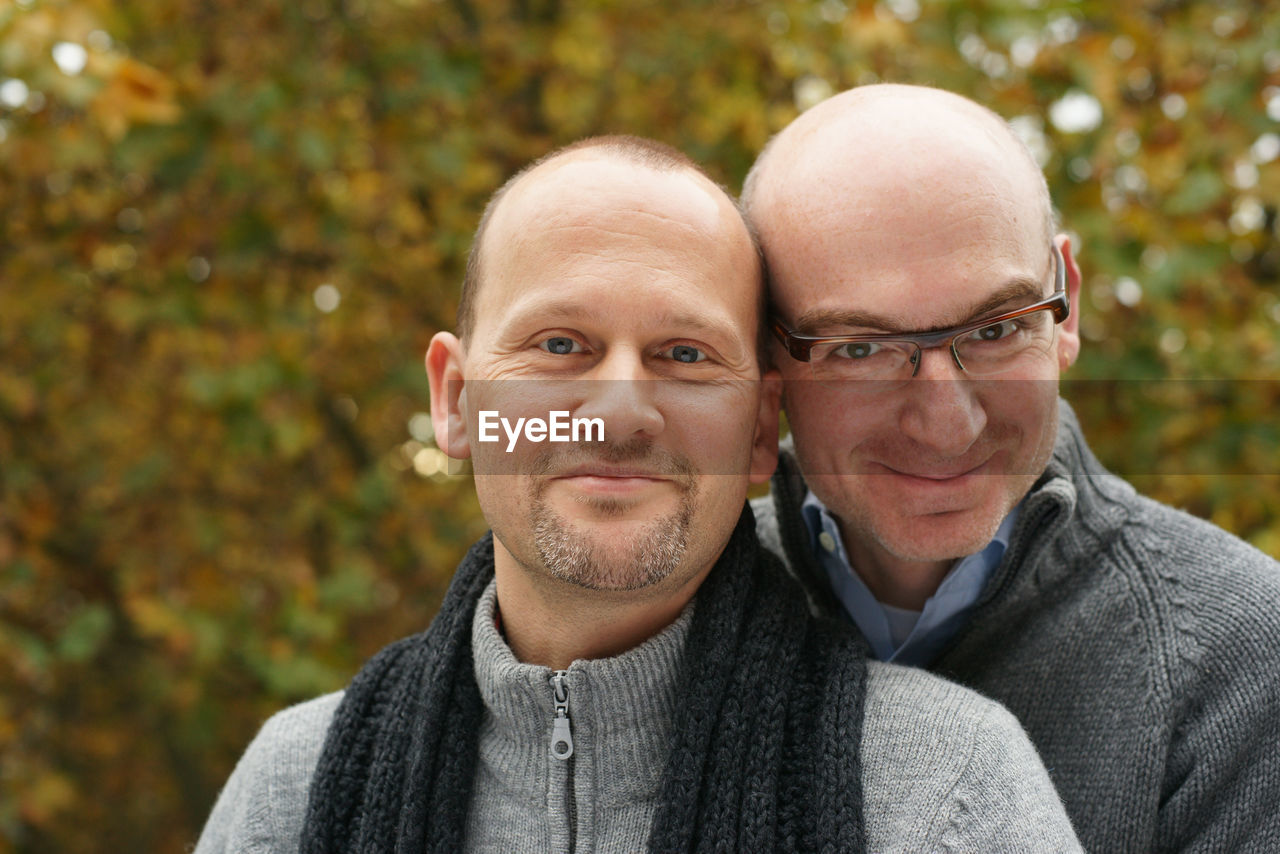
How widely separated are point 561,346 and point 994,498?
799 millimetres

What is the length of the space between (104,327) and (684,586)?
347cm

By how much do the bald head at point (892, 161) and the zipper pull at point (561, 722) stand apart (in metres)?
0.85

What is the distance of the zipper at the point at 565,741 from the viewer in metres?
1.70

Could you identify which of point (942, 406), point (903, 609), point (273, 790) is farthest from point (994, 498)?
point (273, 790)

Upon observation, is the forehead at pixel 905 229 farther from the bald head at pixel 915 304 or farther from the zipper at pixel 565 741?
the zipper at pixel 565 741

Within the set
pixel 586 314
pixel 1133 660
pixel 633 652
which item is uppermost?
pixel 586 314

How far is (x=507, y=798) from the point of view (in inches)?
69.6

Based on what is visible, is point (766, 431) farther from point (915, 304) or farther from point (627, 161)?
point (627, 161)

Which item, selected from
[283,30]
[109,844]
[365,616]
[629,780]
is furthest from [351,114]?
[109,844]

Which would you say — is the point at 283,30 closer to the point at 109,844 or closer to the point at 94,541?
the point at 94,541

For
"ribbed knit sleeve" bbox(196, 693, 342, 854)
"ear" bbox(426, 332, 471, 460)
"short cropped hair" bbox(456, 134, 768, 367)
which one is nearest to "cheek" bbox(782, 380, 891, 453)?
"short cropped hair" bbox(456, 134, 768, 367)

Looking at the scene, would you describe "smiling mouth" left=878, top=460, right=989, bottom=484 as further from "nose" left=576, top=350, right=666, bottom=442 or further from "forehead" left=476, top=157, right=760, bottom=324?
"nose" left=576, top=350, right=666, bottom=442

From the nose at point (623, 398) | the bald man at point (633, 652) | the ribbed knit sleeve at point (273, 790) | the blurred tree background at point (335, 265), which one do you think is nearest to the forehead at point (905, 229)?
the bald man at point (633, 652)

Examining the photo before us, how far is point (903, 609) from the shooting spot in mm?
2123
